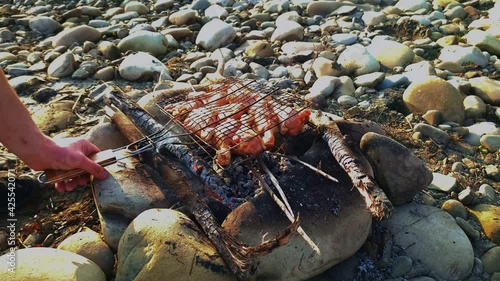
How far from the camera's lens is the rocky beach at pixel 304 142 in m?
3.53

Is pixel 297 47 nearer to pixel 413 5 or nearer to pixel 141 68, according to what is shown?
pixel 141 68

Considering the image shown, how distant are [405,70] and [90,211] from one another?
14.0ft

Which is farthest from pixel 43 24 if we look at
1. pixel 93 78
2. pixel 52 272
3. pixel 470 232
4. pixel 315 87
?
pixel 470 232

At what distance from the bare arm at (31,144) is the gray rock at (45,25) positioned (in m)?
5.38

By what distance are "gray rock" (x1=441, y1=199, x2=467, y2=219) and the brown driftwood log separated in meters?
1.86

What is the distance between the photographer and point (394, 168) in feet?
13.5

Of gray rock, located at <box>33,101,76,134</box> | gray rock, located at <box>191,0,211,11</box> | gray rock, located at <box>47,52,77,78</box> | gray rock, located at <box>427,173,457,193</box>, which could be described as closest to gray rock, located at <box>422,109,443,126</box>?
gray rock, located at <box>427,173,457,193</box>

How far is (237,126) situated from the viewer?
13.5 ft

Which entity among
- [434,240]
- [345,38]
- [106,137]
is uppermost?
[106,137]

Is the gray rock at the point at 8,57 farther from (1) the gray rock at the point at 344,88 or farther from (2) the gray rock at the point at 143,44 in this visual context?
(1) the gray rock at the point at 344,88

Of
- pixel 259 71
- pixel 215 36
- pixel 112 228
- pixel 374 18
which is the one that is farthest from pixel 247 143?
pixel 374 18

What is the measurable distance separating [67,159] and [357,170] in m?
1.90

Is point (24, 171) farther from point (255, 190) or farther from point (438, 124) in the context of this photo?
point (438, 124)

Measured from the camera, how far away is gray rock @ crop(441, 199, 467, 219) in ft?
14.2
